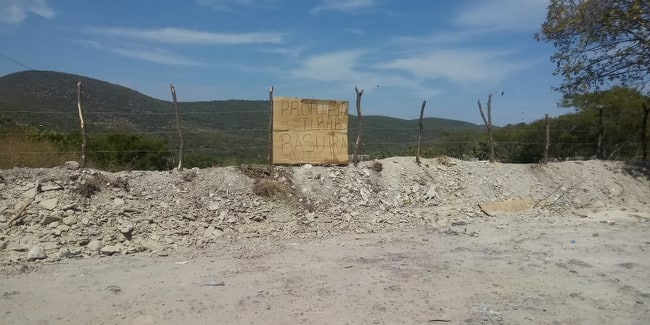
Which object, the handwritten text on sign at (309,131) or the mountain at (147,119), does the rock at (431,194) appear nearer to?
the mountain at (147,119)

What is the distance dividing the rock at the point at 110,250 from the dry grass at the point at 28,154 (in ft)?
10.6

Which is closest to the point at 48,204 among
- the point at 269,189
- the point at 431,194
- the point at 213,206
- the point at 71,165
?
the point at 71,165

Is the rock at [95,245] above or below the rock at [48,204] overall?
below

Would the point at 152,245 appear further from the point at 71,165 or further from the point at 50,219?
the point at 71,165

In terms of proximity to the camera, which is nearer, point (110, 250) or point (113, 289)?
point (113, 289)

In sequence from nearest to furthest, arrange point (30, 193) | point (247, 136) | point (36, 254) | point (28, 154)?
point (36, 254), point (30, 193), point (28, 154), point (247, 136)

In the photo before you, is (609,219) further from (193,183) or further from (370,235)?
(193,183)

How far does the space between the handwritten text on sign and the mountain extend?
40cm

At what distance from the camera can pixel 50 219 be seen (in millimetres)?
7824

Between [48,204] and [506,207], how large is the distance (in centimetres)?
954

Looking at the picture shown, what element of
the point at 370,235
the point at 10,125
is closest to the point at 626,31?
the point at 370,235

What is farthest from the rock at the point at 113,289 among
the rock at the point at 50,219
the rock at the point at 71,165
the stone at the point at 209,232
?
the rock at the point at 71,165

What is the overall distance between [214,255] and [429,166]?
6806mm

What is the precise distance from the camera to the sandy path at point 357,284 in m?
4.98
